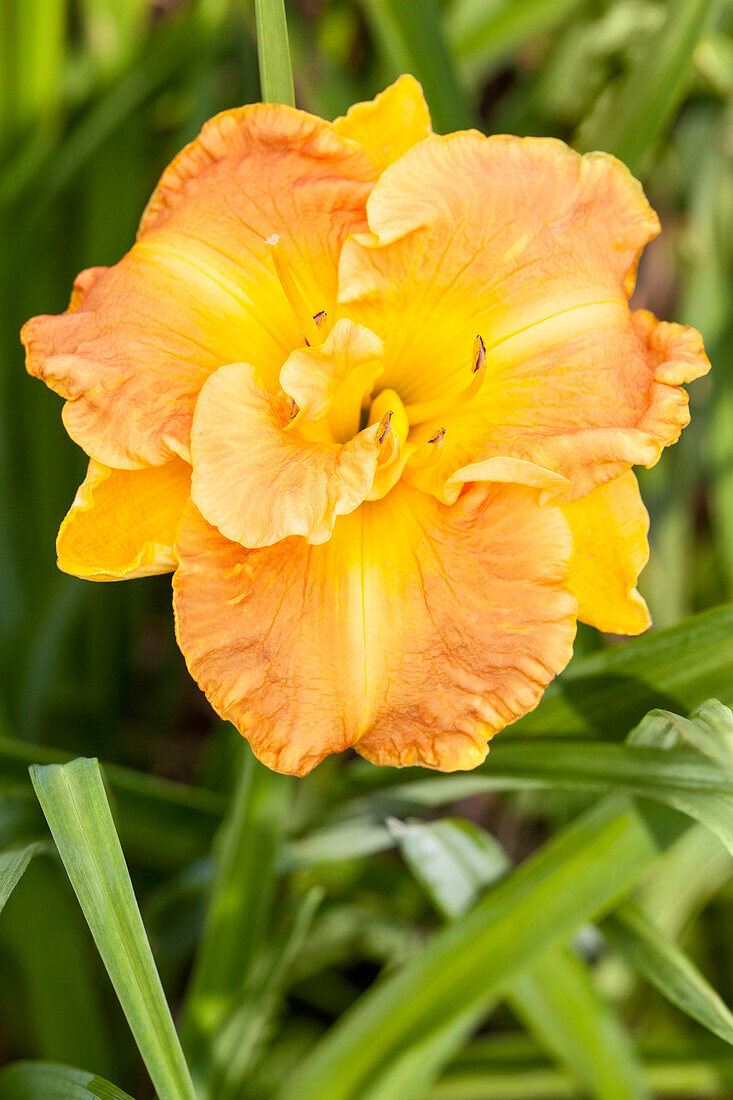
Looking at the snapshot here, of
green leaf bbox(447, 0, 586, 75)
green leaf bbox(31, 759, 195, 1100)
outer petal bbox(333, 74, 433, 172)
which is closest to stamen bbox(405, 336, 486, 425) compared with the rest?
outer petal bbox(333, 74, 433, 172)

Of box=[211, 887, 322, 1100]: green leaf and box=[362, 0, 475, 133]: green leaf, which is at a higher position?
box=[362, 0, 475, 133]: green leaf

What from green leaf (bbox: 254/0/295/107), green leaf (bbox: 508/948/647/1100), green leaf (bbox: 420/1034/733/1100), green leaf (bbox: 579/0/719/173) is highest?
green leaf (bbox: 254/0/295/107)

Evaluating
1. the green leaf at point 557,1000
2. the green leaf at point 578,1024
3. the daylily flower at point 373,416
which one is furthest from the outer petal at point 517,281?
the green leaf at point 578,1024

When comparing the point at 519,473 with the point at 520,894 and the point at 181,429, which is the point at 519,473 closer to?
the point at 181,429

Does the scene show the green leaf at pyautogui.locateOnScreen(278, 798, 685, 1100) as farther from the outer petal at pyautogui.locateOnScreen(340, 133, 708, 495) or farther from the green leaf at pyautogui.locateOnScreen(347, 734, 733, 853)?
the outer petal at pyautogui.locateOnScreen(340, 133, 708, 495)

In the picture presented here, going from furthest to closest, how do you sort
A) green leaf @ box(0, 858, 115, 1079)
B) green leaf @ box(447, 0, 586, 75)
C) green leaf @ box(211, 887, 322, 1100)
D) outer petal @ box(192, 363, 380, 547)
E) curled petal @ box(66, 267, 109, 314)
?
green leaf @ box(447, 0, 586, 75)
green leaf @ box(0, 858, 115, 1079)
green leaf @ box(211, 887, 322, 1100)
curled petal @ box(66, 267, 109, 314)
outer petal @ box(192, 363, 380, 547)

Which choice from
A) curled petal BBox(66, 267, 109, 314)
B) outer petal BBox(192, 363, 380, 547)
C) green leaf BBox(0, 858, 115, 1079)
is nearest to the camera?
outer petal BBox(192, 363, 380, 547)

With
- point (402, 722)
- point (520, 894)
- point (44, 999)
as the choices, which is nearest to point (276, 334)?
point (402, 722)
